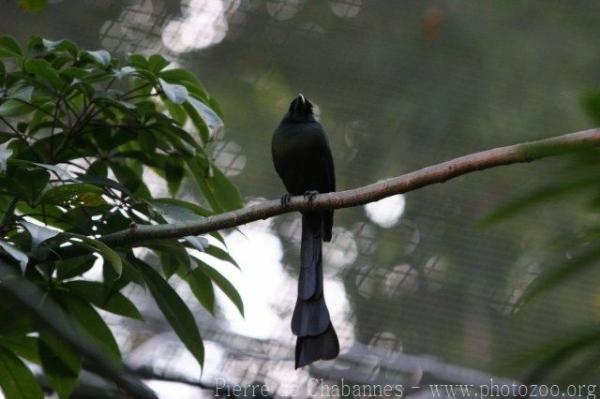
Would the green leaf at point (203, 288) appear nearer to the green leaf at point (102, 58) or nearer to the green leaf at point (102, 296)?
the green leaf at point (102, 296)

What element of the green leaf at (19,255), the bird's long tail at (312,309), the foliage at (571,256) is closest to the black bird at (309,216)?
the bird's long tail at (312,309)

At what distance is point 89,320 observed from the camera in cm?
145

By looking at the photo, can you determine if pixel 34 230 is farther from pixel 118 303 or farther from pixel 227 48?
pixel 227 48

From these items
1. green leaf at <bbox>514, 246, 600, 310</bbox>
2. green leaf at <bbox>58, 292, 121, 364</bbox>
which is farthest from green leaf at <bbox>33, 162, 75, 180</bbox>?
green leaf at <bbox>514, 246, 600, 310</bbox>

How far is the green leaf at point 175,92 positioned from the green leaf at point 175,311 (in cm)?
31

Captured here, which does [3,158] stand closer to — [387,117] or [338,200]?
[338,200]

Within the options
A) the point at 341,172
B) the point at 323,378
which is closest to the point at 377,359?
the point at 323,378

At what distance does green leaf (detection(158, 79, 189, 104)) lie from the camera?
4.73 feet

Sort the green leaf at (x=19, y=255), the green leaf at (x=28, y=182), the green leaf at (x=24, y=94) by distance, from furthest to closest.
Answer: the green leaf at (x=24, y=94) < the green leaf at (x=28, y=182) < the green leaf at (x=19, y=255)

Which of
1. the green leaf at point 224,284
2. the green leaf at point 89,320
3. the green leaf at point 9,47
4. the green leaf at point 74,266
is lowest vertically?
the green leaf at point 89,320

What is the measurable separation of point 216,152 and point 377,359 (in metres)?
0.87

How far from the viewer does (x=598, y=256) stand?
18.0 inches

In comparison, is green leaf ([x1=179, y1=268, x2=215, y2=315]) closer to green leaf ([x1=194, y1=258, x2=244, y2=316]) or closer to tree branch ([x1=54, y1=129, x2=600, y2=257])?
green leaf ([x1=194, y1=258, x2=244, y2=316])

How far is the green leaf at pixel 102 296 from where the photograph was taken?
56.6 inches
